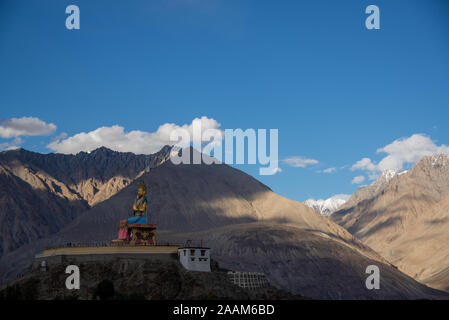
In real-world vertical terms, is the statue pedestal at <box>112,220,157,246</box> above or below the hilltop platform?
above

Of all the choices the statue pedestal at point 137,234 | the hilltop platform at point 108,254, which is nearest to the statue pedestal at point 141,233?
the statue pedestal at point 137,234

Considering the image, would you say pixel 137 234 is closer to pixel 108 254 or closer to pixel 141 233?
pixel 141 233

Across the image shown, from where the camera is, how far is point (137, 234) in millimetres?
105062

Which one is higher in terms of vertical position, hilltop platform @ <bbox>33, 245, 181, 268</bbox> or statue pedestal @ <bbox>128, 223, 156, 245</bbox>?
statue pedestal @ <bbox>128, 223, 156, 245</bbox>

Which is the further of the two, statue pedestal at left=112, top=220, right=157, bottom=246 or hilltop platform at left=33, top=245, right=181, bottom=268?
statue pedestal at left=112, top=220, right=157, bottom=246

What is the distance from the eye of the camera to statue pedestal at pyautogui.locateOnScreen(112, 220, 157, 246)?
10456cm

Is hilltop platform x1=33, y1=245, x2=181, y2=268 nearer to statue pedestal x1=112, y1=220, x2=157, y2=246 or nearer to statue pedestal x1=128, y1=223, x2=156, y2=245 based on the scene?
statue pedestal x1=112, y1=220, x2=157, y2=246

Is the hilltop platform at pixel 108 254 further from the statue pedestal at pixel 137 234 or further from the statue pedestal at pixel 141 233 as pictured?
the statue pedestal at pixel 141 233

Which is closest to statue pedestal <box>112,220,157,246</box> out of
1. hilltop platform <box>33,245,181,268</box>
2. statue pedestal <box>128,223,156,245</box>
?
statue pedestal <box>128,223,156,245</box>
